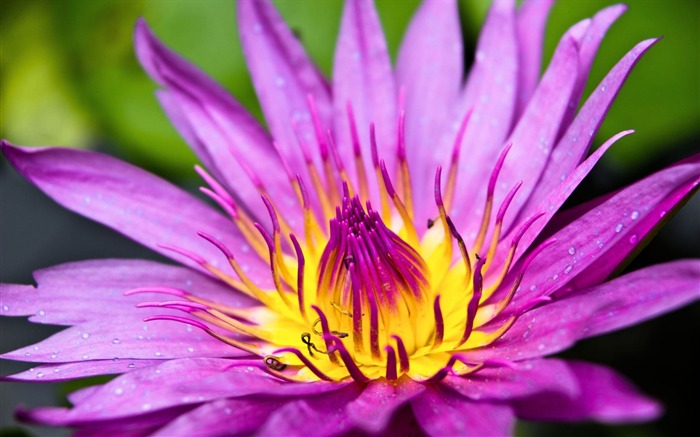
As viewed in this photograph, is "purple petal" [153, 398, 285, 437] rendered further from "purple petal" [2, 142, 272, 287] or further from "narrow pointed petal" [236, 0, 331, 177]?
"narrow pointed petal" [236, 0, 331, 177]

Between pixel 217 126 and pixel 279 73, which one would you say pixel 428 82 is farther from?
pixel 217 126

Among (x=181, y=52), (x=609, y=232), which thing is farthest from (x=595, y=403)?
(x=181, y=52)

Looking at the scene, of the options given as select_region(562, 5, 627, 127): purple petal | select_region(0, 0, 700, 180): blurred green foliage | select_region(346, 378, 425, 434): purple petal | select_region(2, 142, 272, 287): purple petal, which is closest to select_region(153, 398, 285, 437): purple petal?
select_region(346, 378, 425, 434): purple petal

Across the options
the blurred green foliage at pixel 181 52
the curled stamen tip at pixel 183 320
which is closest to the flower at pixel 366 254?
the curled stamen tip at pixel 183 320

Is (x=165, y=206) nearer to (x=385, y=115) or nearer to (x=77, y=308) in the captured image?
(x=77, y=308)

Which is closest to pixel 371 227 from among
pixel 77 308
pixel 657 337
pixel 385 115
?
pixel 385 115

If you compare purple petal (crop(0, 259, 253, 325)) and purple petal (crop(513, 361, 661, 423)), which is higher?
purple petal (crop(0, 259, 253, 325))
